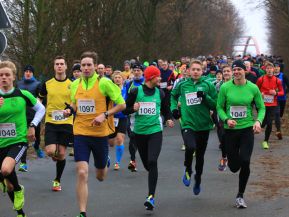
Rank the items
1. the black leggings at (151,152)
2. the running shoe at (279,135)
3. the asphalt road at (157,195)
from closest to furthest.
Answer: the asphalt road at (157,195) < the black leggings at (151,152) < the running shoe at (279,135)

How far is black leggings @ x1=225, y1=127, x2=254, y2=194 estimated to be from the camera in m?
8.31

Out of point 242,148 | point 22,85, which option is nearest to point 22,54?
point 22,85

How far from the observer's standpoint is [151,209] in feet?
26.3

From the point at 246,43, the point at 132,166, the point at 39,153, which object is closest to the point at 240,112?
the point at 132,166

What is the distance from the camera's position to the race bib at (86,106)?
303 inches

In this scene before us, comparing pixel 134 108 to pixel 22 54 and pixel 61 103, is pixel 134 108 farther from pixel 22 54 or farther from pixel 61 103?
pixel 22 54

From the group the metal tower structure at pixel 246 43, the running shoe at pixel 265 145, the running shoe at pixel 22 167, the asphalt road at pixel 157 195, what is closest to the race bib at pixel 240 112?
the asphalt road at pixel 157 195

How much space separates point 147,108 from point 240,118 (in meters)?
1.24

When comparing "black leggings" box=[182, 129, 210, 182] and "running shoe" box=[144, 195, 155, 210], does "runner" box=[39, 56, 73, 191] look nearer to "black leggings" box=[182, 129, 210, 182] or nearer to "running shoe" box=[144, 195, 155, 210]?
"black leggings" box=[182, 129, 210, 182]

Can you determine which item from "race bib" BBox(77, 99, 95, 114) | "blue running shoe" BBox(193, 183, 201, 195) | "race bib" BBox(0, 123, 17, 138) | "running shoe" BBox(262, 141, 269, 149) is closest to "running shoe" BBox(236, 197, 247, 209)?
"blue running shoe" BBox(193, 183, 201, 195)

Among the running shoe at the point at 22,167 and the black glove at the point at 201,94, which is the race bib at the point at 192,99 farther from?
the running shoe at the point at 22,167

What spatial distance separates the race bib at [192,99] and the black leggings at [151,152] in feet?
2.39

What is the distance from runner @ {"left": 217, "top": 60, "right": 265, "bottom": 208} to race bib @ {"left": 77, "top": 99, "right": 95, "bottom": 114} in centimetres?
176

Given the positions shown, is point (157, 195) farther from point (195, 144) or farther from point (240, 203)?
point (240, 203)
